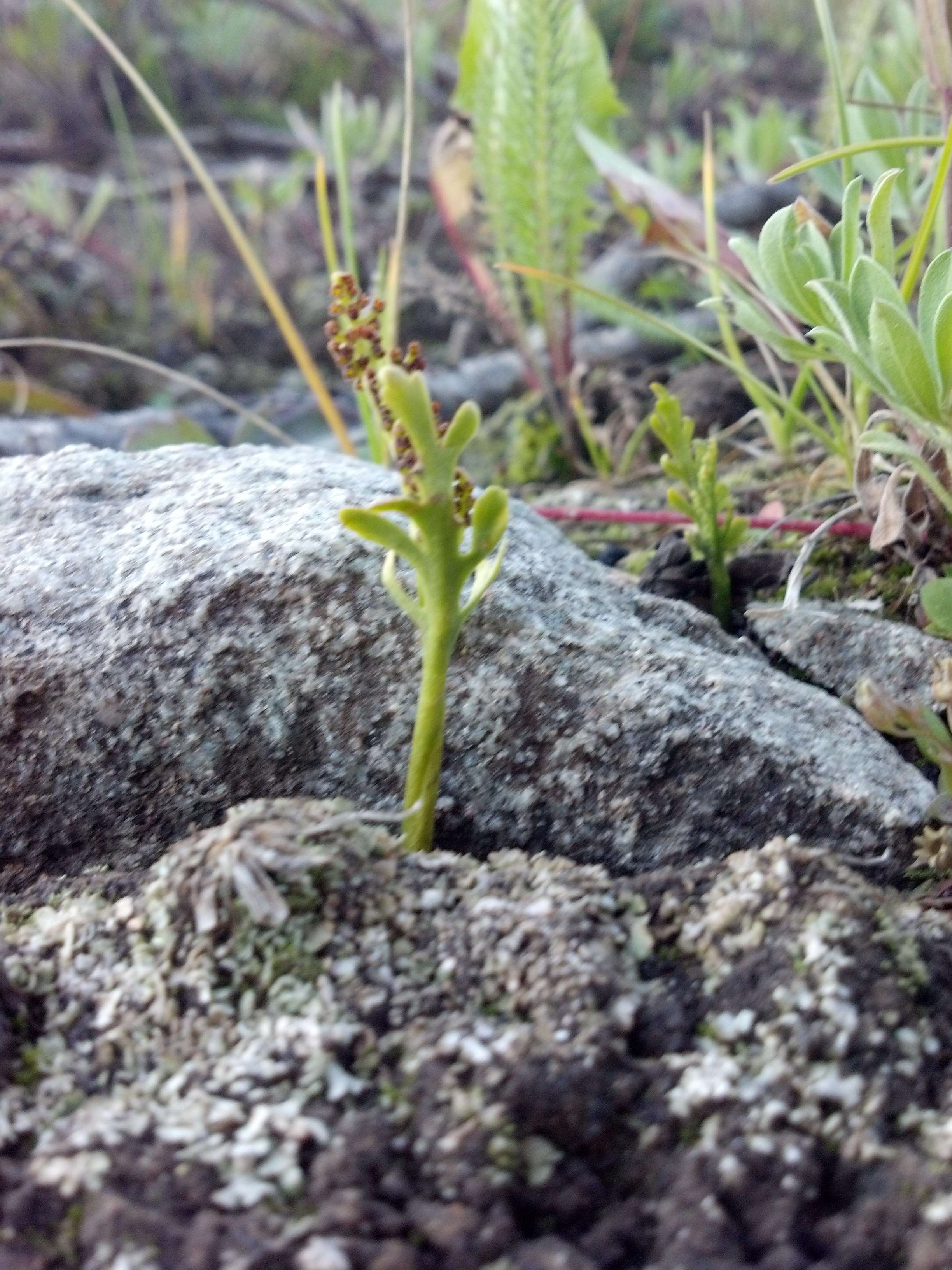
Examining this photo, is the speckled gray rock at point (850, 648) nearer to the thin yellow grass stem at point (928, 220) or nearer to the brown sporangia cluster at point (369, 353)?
the thin yellow grass stem at point (928, 220)

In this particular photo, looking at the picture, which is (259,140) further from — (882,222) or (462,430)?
(462,430)

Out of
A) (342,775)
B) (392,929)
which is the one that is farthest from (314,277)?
(392,929)

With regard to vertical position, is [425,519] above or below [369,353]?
below

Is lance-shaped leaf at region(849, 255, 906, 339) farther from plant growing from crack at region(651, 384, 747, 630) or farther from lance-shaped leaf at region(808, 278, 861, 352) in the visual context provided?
plant growing from crack at region(651, 384, 747, 630)

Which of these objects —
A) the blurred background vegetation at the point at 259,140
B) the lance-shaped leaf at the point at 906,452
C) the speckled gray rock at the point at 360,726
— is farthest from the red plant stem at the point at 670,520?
the blurred background vegetation at the point at 259,140

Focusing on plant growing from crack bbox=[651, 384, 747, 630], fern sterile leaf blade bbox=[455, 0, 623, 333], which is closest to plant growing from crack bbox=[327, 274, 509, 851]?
plant growing from crack bbox=[651, 384, 747, 630]

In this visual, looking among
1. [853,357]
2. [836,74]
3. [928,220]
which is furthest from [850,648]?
[836,74]
